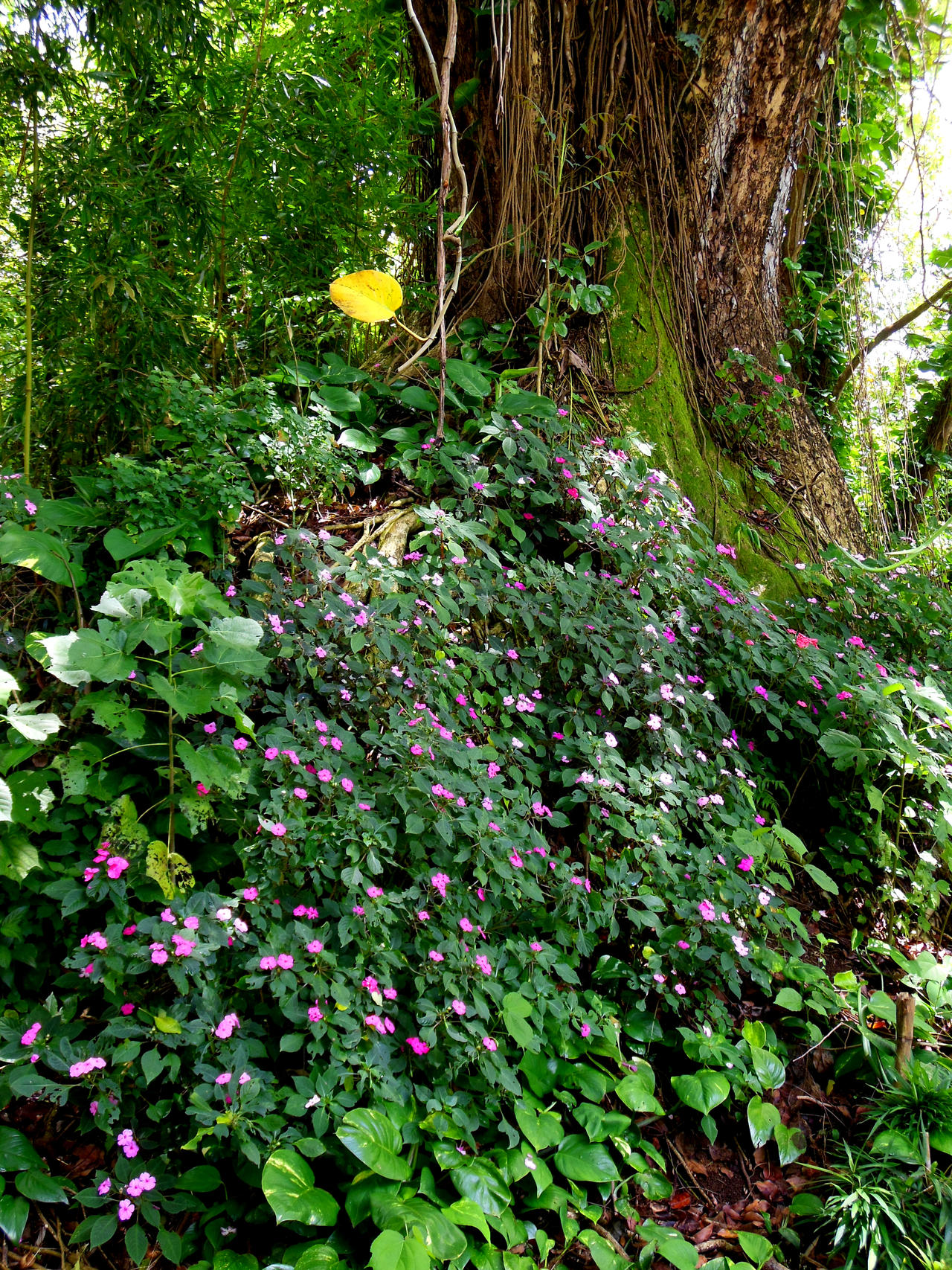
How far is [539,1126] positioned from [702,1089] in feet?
1.24

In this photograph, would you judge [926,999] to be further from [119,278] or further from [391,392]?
[119,278]

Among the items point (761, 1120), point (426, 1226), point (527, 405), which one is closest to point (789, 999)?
point (761, 1120)

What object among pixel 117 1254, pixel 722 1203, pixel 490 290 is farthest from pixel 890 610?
pixel 117 1254

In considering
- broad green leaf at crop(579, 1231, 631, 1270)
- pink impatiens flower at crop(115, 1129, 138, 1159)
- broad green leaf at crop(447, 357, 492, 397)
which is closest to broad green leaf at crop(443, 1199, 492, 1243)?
broad green leaf at crop(579, 1231, 631, 1270)

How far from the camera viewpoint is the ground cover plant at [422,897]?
1295 mm

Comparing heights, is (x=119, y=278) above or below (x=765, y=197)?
below

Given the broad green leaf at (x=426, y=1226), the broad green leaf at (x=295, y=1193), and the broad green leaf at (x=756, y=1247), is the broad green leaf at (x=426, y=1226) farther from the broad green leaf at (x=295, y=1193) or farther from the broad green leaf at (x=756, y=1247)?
the broad green leaf at (x=756, y=1247)

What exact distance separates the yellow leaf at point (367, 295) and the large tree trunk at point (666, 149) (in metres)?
0.91

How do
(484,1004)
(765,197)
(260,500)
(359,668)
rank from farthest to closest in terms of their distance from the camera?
(765,197) < (260,500) < (359,668) < (484,1004)

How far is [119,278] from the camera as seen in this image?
1957 millimetres

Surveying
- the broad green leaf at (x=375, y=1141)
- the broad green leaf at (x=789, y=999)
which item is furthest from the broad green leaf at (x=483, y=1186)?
the broad green leaf at (x=789, y=999)

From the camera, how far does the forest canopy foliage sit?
1.35m

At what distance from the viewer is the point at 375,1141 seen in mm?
1281

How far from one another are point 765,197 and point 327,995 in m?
3.74
